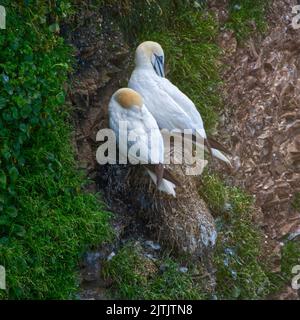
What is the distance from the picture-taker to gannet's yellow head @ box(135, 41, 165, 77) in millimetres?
6461

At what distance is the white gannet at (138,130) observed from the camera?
5969 mm

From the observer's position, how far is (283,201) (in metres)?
8.32

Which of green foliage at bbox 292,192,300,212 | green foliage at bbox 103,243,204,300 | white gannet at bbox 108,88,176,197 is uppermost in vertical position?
white gannet at bbox 108,88,176,197

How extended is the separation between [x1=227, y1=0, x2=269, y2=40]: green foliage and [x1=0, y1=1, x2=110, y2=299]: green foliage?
2395mm

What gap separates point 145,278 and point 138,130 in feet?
3.49

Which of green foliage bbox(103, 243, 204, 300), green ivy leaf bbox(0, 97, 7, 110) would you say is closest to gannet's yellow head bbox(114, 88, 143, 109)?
green ivy leaf bbox(0, 97, 7, 110)

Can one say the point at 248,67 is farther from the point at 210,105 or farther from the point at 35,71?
the point at 35,71

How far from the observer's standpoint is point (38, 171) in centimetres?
585
